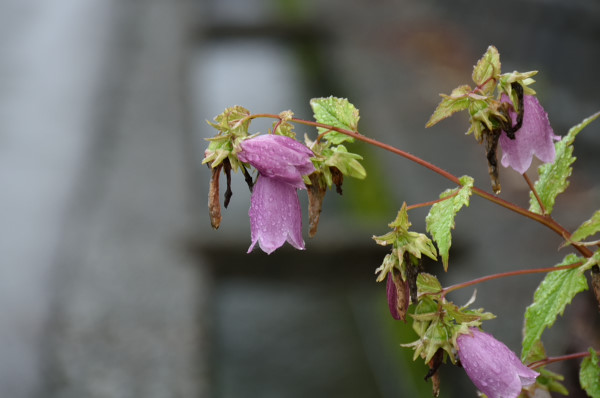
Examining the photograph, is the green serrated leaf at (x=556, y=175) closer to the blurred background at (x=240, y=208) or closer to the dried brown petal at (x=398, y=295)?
the dried brown petal at (x=398, y=295)

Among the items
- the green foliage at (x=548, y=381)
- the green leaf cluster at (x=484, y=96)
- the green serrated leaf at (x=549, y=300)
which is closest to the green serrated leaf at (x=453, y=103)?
the green leaf cluster at (x=484, y=96)

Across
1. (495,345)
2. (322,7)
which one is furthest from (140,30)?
(495,345)

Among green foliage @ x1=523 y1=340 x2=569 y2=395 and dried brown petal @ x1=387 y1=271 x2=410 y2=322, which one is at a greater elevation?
dried brown petal @ x1=387 y1=271 x2=410 y2=322

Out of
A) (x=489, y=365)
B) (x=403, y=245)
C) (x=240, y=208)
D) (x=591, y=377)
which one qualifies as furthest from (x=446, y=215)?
(x=240, y=208)

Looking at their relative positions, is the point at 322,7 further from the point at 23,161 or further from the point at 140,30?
the point at 23,161

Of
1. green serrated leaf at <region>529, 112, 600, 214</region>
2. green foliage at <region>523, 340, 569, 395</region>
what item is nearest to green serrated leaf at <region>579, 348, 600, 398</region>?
green foliage at <region>523, 340, 569, 395</region>

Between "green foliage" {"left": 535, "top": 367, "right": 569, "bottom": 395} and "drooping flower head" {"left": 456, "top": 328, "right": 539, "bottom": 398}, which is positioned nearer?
"drooping flower head" {"left": 456, "top": 328, "right": 539, "bottom": 398}

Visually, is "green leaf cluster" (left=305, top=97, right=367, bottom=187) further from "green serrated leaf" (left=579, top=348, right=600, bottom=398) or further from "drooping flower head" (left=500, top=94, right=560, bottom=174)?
"green serrated leaf" (left=579, top=348, right=600, bottom=398)
